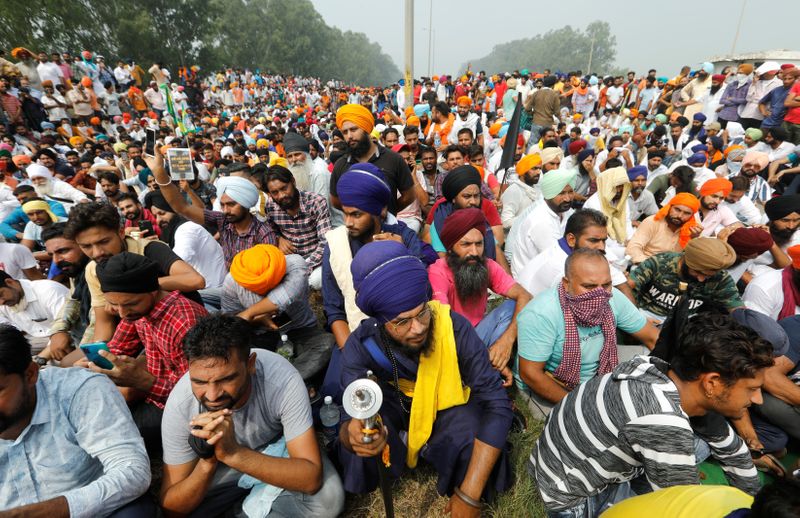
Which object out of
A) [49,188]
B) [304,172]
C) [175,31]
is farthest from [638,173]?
[175,31]

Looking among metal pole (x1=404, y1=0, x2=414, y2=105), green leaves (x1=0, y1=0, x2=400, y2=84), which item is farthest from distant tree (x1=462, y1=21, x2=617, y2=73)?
metal pole (x1=404, y1=0, x2=414, y2=105)

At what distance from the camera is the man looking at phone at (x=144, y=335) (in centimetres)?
236

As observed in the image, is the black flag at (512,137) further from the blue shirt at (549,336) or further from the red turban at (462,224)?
the blue shirt at (549,336)

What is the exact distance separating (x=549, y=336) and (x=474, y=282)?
0.74 meters

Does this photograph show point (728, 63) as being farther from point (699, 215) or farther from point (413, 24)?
point (699, 215)

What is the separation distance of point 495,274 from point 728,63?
23.4 m

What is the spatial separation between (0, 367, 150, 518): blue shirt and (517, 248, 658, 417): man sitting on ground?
8.04 ft

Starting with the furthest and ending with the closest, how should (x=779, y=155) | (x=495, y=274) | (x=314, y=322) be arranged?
(x=779, y=155) < (x=314, y=322) < (x=495, y=274)

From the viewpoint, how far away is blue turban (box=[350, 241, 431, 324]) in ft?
6.49

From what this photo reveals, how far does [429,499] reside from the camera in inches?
101

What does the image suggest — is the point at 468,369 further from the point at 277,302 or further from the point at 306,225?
the point at 306,225

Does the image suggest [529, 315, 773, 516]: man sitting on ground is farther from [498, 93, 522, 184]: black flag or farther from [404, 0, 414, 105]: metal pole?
[404, 0, 414, 105]: metal pole

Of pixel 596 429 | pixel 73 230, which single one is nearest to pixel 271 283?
pixel 73 230

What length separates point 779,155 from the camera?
25.2 ft
